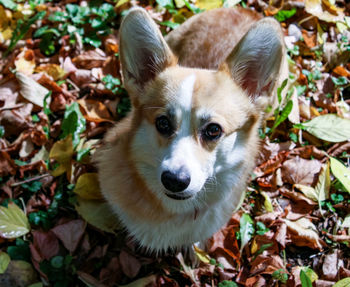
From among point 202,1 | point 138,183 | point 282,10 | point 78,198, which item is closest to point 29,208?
point 78,198

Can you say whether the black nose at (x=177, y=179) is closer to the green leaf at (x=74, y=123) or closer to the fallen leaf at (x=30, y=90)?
the green leaf at (x=74, y=123)

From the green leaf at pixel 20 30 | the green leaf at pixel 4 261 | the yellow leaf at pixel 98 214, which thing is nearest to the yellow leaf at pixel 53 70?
the green leaf at pixel 20 30

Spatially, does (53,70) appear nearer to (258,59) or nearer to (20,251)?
(20,251)

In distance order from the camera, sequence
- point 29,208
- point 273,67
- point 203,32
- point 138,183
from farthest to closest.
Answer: point 203,32
point 29,208
point 138,183
point 273,67

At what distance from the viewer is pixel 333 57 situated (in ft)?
11.8

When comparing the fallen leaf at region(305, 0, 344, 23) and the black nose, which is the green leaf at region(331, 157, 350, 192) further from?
the fallen leaf at region(305, 0, 344, 23)

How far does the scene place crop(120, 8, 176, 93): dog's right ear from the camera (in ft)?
6.55

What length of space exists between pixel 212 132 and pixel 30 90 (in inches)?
72.8

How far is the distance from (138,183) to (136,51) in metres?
0.82

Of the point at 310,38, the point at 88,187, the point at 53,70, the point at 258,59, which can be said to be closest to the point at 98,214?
the point at 88,187

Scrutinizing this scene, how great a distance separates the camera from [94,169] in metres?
2.88

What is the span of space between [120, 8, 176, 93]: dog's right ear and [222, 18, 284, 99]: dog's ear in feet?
1.29

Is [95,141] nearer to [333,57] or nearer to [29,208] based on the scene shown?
[29,208]

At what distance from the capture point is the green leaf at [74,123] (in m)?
2.83
